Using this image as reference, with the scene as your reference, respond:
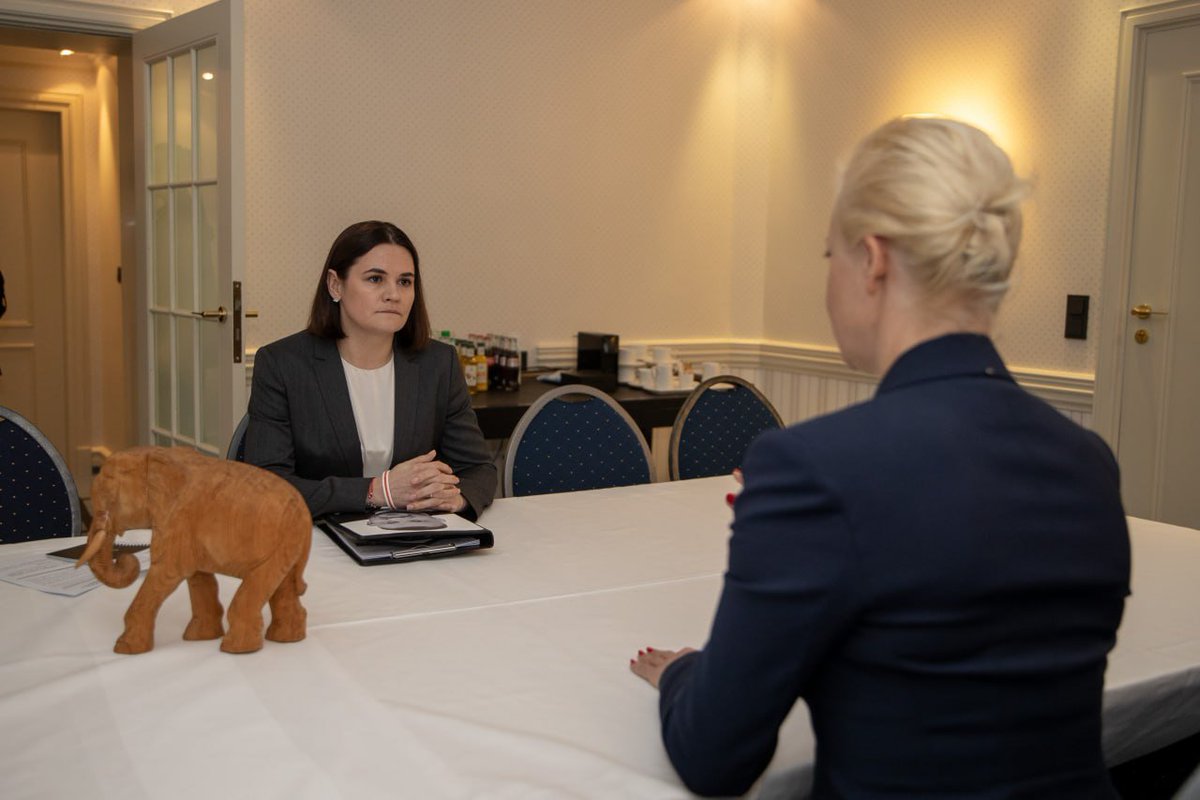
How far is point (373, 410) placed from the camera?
2.74 metres

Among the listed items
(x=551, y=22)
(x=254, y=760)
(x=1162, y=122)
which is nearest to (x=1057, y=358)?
(x=1162, y=122)

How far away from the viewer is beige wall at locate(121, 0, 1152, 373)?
4.32m

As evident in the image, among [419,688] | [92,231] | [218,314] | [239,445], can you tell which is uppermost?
[92,231]

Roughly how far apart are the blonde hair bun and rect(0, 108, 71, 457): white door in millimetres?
6823

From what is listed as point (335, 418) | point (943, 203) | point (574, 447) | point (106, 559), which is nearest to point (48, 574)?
point (106, 559)

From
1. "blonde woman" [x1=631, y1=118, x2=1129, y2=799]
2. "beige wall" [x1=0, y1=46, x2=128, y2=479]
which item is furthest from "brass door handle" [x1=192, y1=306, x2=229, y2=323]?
"blonde woman" [x1=631, y1=118, x2=1129, y2=799]

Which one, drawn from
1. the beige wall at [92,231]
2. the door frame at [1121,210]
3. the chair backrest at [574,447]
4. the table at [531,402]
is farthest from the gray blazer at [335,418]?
the beige wall at [92,231]

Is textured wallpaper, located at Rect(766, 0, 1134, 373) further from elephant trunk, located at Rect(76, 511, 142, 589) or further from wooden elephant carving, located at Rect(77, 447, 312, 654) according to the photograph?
elephant trunk, located at Rect(76, 511, 142, 589)

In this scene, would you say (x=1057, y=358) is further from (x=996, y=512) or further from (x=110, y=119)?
(x=110, y=119)

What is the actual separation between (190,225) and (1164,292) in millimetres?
3602

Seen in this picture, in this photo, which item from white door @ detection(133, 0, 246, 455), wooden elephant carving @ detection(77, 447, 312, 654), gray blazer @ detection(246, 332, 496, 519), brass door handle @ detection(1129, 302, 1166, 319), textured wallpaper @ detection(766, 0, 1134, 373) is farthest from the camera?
textured wallpaper @ detection(766, 0, 1134, 373)

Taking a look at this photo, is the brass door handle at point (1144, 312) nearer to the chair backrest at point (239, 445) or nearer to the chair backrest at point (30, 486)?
the chair backrest at point (239, 445)

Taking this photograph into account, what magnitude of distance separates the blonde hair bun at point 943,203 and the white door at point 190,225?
10.3ft

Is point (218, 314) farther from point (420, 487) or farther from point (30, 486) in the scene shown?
point (420, 487)
